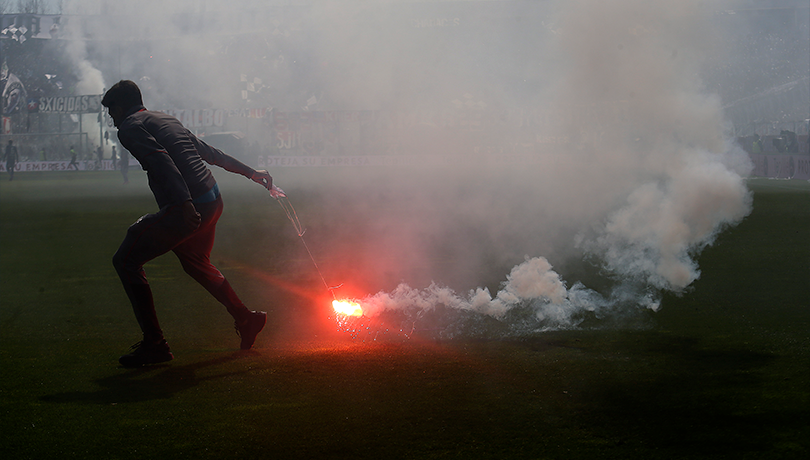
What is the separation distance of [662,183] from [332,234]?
17.8ft

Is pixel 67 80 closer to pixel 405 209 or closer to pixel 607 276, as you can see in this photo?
pixel 405 209

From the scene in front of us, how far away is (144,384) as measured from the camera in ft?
12.8

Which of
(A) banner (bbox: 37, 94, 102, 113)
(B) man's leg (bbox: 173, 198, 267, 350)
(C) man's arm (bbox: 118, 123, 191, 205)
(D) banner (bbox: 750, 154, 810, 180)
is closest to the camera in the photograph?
(C) man's arm (bbox: 118, 123, 191, 205)

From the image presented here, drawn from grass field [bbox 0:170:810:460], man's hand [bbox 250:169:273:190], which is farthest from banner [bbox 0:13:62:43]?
man's hand [bbox 250:169:273:190]

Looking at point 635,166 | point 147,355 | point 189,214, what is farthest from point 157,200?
point 635,166

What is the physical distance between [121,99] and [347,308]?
2970mm

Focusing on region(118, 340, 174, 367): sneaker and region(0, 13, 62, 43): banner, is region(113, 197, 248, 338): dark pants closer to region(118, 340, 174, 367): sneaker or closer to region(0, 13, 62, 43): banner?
region(118, 340, 174, 367): sneaker

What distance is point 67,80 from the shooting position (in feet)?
163

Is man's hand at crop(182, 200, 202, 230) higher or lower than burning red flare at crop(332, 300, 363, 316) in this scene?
higher

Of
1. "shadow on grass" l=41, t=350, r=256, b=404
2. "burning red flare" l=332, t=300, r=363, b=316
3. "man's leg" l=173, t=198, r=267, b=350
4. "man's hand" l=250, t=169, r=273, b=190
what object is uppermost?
"man's hand" l=250, t=169, r=273, b=190

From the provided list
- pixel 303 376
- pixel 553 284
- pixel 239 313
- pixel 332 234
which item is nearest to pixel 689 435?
pixel 303 376

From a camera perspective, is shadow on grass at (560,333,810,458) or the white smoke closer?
shadow on grass at (560,333,810,458)

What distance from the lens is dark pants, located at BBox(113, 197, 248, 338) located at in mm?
4199

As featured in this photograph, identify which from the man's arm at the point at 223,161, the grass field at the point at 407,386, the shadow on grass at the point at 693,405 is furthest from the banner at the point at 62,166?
the shadow on grass at the point at 693,405
